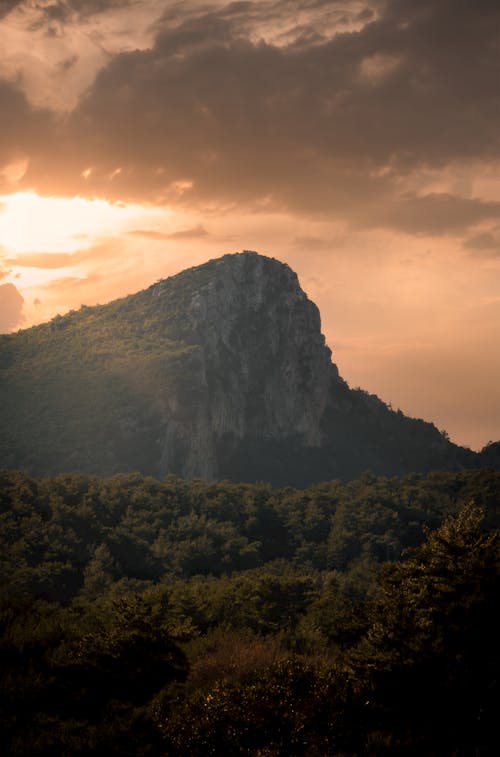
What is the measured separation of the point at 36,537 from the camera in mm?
88625

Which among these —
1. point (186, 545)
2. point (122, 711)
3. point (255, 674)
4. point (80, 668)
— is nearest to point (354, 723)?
point (255, 674)

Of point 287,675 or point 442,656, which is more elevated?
point 442,656

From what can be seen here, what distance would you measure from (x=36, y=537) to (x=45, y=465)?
8369 cm

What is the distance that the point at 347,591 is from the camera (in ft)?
227

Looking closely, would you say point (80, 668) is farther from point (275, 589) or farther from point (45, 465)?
point (45, 465)

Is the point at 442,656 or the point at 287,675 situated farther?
the point at 287,675

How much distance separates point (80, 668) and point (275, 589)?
2602cm

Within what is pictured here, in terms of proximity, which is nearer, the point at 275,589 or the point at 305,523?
the point at 275,589

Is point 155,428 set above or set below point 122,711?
above

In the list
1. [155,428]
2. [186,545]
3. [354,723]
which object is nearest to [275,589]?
[354,723]

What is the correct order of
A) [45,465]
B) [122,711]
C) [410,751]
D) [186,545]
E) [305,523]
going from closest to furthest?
[410,751], [122,711], [186,545], [305,523], [45,465]

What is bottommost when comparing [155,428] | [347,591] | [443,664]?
[347,591]

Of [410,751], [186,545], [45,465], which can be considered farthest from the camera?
[45,465]

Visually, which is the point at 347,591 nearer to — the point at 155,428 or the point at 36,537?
the point at 36,537
